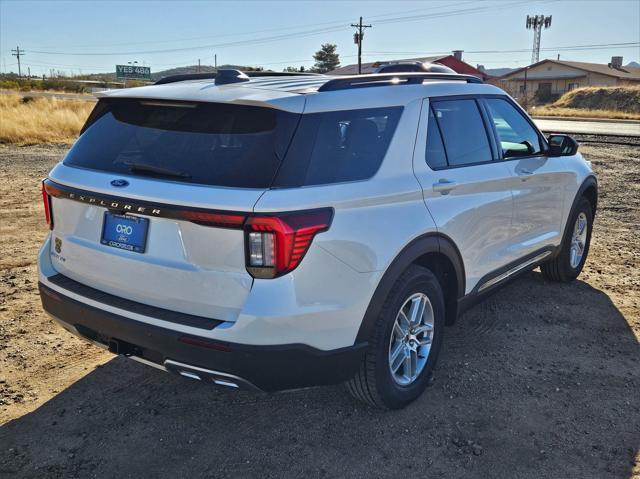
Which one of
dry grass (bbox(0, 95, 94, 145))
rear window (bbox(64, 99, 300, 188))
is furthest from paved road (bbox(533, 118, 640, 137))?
rear window (bbox(64, 99, 300, 188))

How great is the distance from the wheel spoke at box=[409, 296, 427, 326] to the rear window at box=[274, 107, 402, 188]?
0.83 metres

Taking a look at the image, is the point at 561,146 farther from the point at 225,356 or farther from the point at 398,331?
the point at 225,356

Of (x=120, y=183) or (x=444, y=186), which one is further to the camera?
(x=444, y=186)

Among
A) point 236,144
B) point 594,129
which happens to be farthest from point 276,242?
point 594,129

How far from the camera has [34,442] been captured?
9.78 ft

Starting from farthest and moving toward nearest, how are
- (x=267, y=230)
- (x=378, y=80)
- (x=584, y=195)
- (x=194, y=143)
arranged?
(x=584, y=195)
(x=378, y=80)
(x=194, y=143)
(x=267, y=230)

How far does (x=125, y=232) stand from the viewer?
8.89 feet

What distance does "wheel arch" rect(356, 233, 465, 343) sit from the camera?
2814 millimetres

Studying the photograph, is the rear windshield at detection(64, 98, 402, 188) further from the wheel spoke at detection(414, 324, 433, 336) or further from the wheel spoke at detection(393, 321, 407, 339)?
the wheel spoke at detection(414, 324, 433, 336)

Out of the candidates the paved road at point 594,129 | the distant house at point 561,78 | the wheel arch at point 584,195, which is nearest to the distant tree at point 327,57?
the distant house at point 561,78

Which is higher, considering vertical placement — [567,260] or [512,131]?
[512,131]

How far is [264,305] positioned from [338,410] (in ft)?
3.85

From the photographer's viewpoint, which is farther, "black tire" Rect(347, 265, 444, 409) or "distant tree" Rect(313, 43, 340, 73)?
"distant tree" Rect(313, 43, 340, 73)

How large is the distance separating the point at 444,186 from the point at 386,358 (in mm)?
1020
